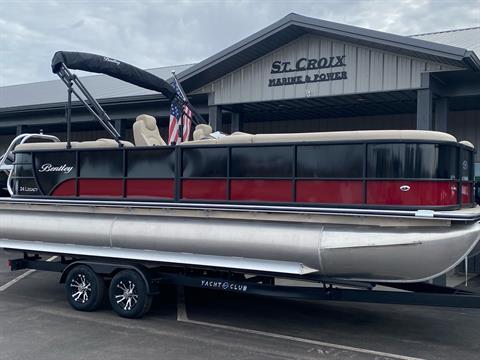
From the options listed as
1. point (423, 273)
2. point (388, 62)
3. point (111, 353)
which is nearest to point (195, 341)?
point (111, 353)

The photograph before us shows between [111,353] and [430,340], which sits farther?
[430,340]

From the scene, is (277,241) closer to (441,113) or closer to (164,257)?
(164,257)

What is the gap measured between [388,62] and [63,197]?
7.02m

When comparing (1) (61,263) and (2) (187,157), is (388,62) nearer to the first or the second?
(2) (187,157)

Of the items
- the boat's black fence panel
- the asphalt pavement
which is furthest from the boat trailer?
the boat's black fence panel

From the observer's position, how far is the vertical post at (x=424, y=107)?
10.8m

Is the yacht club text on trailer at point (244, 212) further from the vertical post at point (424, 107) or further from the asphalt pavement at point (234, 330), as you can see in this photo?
the vertical post at point (424, 107)

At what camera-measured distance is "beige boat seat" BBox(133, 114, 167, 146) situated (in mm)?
8000

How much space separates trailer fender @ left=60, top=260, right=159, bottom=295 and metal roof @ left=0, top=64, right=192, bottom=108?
8.89m

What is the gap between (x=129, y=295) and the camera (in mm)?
7547

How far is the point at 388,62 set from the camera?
11172 mm

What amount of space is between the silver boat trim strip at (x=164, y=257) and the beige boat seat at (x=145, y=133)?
63.9 inches

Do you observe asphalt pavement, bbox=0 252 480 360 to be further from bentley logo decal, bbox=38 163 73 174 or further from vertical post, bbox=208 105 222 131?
vertical post, bbox=208 105 222 131

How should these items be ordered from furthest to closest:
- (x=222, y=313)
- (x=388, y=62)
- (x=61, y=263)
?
(x=388, y=62) → (x=61, y=263) → (x=222, y=313)
